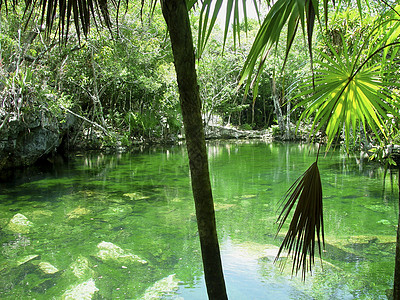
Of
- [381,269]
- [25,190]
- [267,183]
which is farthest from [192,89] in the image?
[25,190]

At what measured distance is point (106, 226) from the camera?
5.96 metres

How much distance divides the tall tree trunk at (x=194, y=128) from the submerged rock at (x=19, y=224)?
4997mm

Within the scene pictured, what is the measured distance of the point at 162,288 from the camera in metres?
3.73

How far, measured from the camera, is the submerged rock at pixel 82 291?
3.53m

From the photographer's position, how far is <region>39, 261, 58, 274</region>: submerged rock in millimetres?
4148

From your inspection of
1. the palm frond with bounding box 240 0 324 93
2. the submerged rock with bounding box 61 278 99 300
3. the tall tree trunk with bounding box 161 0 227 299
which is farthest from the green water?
the palm frond with bounding box 240 0 324 93

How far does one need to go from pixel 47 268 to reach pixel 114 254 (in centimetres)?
84

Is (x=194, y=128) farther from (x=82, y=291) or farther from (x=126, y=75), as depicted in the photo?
(x=126, y=75)

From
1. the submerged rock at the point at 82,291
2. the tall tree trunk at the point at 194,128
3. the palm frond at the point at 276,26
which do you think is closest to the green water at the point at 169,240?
the submerged rock at the point at 82,291

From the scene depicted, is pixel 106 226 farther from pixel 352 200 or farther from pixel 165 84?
pixel 165 84

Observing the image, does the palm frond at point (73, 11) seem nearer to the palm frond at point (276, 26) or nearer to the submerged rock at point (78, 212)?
the palm frond at point (276, 26)

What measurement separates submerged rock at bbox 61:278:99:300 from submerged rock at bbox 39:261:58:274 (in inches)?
23.5

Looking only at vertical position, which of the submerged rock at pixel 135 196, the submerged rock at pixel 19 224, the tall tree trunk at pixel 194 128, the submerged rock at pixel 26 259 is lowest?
the submerged rock at pixel 26 259

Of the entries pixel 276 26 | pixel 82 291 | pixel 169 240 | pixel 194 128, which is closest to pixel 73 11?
pixel 194 128
